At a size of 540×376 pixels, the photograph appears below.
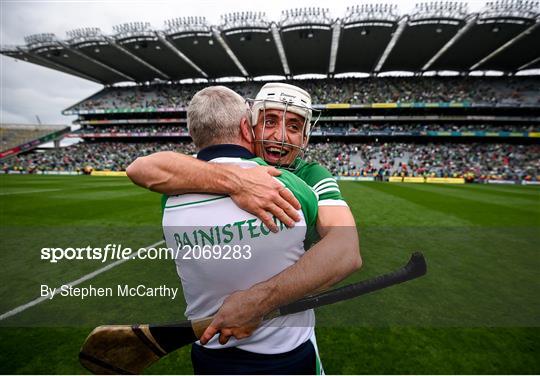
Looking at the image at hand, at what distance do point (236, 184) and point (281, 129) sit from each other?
2.88 feet

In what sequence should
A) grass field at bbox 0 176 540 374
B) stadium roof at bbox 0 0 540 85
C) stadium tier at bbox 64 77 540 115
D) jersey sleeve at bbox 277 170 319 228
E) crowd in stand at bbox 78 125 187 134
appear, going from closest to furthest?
jersey sleeve at bbox 277 170 319 228 < grass field at bbox 0 176 540 374 < stadium roof at bbox 0 0 540 85 < stadium tier at bbox 64 77 540 115 < crowd in stand at bbox 78 125 187 134

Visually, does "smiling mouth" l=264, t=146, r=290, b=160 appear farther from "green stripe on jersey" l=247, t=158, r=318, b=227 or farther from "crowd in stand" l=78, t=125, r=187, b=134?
"crowd in stand" l=78, t=125, r=187, b=134

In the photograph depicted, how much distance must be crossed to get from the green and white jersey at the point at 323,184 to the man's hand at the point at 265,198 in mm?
258

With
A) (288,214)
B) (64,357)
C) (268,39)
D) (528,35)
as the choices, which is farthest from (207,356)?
(528,35)

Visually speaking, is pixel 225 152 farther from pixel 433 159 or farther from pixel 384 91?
pixel 384 91

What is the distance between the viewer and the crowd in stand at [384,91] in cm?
4212

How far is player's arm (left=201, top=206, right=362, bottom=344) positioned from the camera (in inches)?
48.1

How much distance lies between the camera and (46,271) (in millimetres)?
5023

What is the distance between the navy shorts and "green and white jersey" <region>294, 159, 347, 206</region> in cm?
83

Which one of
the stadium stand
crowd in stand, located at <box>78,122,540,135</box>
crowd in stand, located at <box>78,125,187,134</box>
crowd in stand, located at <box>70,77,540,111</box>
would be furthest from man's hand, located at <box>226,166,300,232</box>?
the stadium stand

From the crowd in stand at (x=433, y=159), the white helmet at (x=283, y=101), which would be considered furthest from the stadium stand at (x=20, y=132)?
the white helmet at (x=283, y=101)

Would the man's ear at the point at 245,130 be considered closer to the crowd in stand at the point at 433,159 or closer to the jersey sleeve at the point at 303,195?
the jersey sleeve at the point at 303,195

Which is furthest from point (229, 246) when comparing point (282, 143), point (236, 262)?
point (282, 143)

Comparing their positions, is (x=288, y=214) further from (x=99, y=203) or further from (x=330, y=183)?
(x=99, y=203)
